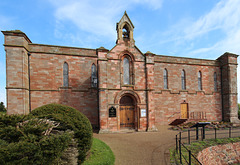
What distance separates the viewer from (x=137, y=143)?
9656mm

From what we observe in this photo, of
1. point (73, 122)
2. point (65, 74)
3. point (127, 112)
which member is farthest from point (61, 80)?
point (73, 122)

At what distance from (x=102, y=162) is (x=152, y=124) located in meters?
8.98

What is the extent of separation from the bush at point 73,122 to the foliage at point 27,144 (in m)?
0.89

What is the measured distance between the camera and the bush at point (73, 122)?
579 cm

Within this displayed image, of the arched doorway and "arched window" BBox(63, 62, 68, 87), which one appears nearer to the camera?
the arched doorway

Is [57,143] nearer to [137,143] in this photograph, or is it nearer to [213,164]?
[137,143]

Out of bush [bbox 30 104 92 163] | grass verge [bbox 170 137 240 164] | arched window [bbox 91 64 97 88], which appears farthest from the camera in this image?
arched window [bbox 91 64 97 88]

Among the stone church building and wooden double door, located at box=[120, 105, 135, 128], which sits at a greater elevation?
the stone church building

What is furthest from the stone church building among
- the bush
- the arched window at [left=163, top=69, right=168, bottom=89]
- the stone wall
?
the bush

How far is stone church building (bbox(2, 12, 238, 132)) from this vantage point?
43.2ft

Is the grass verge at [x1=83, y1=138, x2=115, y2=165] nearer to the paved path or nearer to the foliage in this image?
the paved path

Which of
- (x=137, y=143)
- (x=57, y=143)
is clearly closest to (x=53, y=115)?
(x=57, y=143)

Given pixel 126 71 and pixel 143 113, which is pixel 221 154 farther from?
pixel 126 71

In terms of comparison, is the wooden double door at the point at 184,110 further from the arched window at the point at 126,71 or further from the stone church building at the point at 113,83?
the arched window at the point at 126,71
